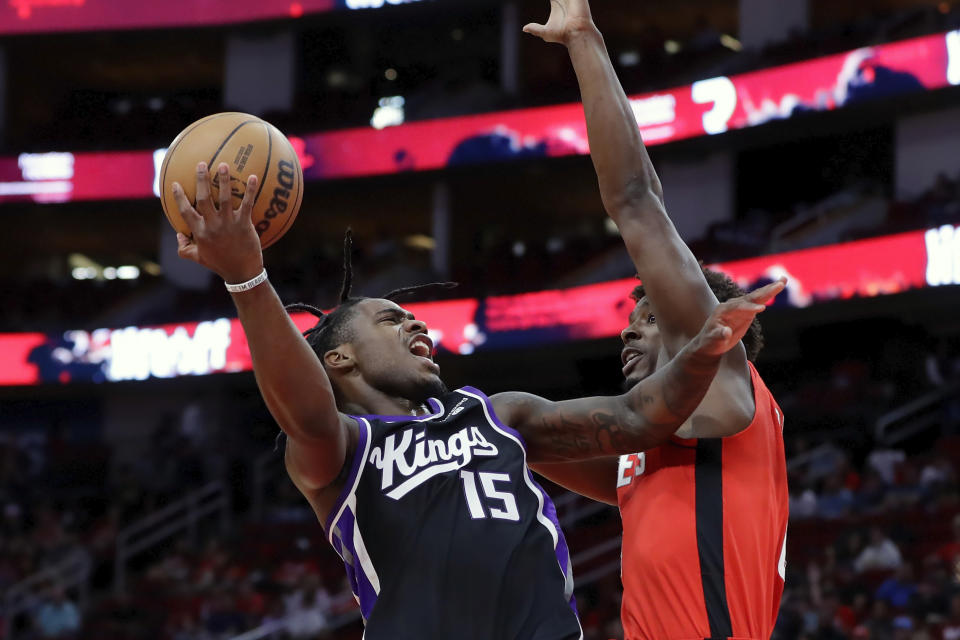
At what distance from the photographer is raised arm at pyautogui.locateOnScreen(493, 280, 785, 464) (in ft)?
11.4

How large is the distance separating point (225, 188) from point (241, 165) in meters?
0.30

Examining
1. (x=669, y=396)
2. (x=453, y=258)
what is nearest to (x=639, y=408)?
(x=669, y=396)

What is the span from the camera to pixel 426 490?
12.6 ft

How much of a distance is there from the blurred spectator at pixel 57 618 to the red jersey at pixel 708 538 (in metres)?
13.7

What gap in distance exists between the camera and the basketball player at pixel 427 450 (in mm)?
3463

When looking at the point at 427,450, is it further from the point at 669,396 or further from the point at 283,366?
the point at 669,396

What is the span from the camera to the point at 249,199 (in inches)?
133

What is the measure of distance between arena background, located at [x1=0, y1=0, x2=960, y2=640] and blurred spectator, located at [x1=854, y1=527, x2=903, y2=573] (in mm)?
28

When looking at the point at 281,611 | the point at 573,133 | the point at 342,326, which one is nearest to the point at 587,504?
the point at 281,611

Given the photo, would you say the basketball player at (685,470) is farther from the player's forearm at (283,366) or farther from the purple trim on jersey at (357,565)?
the player's forearm at (283,366)

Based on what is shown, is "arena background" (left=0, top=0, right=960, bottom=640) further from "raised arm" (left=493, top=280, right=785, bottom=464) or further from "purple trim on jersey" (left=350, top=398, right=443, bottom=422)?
"purple trim on jersey" (left=350, top=398, right=443, bottom=422)

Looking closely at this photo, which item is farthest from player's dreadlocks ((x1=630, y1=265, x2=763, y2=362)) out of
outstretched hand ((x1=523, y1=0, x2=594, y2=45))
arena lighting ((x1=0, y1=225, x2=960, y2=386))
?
arena lighting ((x1=0, y1=225, x2=960, y2=386))

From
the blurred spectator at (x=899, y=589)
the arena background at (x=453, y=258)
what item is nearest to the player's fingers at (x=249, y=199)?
the arena background at (x=453, y=258)

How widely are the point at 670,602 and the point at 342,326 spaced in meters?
1.38
